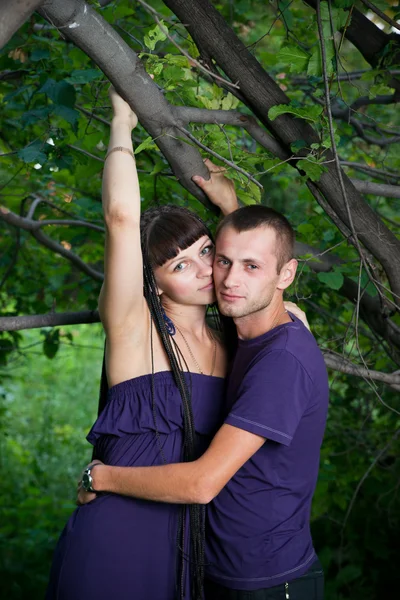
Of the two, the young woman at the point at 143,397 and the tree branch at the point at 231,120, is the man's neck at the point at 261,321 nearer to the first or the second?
the young woman at the point at 143,397

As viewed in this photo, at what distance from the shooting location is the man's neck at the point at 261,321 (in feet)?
7.33

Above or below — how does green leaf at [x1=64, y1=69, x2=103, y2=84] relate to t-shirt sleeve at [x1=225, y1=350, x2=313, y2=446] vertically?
above

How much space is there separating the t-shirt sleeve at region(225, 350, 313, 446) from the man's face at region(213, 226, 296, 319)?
20 cm

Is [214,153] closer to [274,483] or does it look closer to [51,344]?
[274,483]

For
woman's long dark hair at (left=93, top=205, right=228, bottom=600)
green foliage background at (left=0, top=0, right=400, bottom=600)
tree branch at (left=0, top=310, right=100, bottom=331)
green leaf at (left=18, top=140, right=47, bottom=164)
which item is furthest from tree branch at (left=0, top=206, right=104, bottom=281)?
woman's long dark hair at (left=93, top=205, right=228, bottom=600)

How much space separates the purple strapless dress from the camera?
2.16 meters

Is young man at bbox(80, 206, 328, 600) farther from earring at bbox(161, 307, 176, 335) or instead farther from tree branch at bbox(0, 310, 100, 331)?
tree branch at bbox(0, 310, 100, 331)

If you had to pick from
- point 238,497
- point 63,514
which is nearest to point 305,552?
point 238,497

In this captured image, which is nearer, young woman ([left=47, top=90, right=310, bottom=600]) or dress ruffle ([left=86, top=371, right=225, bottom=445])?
young woman ([left=47, top=90, right=310, bottom=600])

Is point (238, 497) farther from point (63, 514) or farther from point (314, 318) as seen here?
point (63, 514)

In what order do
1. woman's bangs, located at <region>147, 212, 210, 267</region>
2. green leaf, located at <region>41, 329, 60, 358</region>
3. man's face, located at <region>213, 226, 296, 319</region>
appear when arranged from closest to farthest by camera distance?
man's face, located at <region>213, 226, 296, 319</region> < woman's bangs, located at <region>147, 212, 210, 267</region> < green leaf, located at <region>41, 329, 60, 358</region>

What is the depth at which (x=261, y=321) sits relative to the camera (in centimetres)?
223

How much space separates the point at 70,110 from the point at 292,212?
5.98 ft

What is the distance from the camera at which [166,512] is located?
2.21 meters
